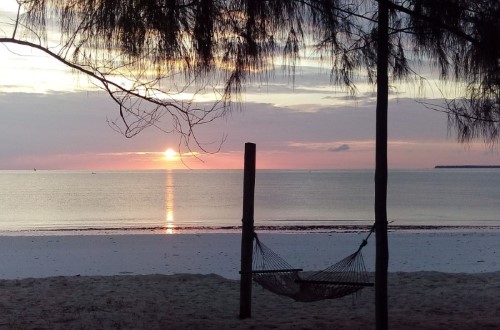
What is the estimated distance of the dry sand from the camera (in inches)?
258

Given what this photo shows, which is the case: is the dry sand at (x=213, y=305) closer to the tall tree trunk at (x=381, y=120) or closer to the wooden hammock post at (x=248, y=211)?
the wooden hammock post at (x=248, y=211)

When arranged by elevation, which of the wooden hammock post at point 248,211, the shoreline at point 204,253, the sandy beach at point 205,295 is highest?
the wooden hammock post at point 248,211

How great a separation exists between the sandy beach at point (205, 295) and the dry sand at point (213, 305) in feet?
0.03

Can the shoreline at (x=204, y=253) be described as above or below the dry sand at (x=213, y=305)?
below

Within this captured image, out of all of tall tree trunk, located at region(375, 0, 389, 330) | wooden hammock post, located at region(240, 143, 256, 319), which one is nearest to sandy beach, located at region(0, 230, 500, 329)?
wooden hammock post, located at region(240, 143, 256, 319)

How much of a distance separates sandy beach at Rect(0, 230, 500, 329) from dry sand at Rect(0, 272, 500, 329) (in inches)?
0.4

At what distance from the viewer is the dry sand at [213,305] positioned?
21.5 feet

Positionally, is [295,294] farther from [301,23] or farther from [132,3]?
[132,3]

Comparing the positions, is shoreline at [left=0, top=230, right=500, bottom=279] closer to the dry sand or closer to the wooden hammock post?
the dry sand

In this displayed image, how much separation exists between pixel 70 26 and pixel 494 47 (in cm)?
289

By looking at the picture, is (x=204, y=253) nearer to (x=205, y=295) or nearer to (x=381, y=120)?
(x=205, y=295)

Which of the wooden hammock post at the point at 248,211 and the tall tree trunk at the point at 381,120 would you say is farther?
the wooden hammock post at the point at 248,211

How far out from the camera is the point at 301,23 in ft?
16.3

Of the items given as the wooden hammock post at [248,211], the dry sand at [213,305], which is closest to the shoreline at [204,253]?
the dry sand at [213,305]
